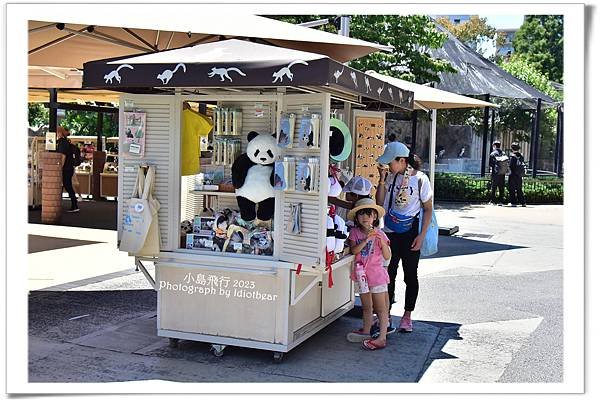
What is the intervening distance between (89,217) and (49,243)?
10.6 feet

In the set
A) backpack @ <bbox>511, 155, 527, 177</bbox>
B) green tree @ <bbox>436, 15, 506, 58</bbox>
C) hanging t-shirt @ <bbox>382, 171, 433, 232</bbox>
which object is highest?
green tree @ <bbox>436, 15, 506, 58</bbox>

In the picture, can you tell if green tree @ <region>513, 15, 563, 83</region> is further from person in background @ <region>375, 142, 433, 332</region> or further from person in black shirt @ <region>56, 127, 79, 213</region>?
person in background @ <region>375, 142, 433, 332</region>

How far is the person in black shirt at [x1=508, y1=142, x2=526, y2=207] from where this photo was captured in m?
19.6

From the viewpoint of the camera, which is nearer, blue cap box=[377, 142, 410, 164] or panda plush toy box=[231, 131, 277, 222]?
panda plush toy box=[231, 131, 277, 222]

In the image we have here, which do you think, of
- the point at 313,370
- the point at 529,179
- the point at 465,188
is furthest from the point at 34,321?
the point at 529,179

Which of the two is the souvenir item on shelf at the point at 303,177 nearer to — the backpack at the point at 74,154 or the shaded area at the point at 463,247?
the shaded area at the point at 463,247

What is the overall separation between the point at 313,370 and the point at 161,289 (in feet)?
4.55

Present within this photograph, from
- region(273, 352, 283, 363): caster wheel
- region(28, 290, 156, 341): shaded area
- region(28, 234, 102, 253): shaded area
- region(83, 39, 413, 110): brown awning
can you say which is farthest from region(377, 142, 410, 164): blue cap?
region(28, 234, 102, 253): shaded area

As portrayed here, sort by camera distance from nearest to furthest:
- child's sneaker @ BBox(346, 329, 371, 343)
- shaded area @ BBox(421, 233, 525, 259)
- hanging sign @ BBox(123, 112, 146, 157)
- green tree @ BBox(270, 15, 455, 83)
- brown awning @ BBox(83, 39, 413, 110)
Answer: brown awning @ BBox(83, 39, 413, 110)
hanging sign @ BBox(123, 112, 146, 157)
child's sneaker @ BBox(346, 329, 371, 343)
shaded area @ BBox(421, 233, 525, 259)
green tree @ BBox(270, 15, 455, 83)

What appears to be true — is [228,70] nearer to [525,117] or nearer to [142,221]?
[142,221]

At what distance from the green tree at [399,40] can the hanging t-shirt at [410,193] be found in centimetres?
995

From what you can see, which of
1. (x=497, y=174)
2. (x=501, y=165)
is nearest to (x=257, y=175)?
(x=501, y=165)

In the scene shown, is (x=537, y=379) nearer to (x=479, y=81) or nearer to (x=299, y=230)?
(x=299, y=230)

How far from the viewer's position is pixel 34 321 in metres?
6.74
